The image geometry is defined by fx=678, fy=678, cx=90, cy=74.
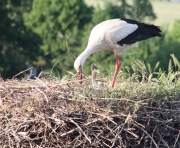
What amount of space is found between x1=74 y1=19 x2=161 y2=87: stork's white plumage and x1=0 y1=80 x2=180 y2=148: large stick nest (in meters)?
2.28

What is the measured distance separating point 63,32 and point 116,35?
4124cm

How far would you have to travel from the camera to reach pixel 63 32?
169ft

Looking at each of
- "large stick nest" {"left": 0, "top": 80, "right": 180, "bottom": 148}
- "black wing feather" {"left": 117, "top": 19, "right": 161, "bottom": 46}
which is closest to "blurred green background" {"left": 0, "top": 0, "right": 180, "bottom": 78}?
"black wing feather" {"left": 117, "top": 19, "right": 161, "bottom": 46}

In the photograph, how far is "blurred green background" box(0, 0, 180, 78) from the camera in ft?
100

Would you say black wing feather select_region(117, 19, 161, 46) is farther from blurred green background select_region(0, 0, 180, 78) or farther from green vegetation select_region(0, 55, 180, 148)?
blurred green background select_region(0, 0, 180, 78)

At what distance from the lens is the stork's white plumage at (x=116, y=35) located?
10.2 meters

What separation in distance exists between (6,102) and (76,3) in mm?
43115

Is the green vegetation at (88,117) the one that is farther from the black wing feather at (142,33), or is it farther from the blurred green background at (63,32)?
the blurred green background at (63,32)

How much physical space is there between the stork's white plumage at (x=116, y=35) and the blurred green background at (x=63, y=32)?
335 inches

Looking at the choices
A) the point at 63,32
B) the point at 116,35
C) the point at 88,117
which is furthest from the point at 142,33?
the point at 63,32

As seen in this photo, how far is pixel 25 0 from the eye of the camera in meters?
56.4

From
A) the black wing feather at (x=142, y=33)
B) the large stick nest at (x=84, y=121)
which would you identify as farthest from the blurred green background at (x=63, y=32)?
the large stick nest at (x=84, y=121)

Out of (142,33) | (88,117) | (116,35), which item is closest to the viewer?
(88,117)

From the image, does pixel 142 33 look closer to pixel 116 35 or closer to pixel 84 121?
pixel 116 35
